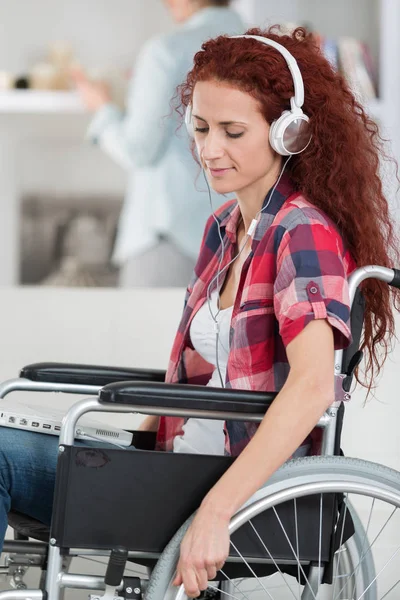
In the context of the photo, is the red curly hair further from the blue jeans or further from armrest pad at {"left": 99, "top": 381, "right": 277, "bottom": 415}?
the blue jeans

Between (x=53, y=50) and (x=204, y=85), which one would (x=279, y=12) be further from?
(x=204, y=85)

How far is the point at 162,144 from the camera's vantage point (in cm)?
297

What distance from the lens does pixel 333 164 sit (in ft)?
4.23

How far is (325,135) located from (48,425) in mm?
555

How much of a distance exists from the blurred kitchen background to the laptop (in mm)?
3014

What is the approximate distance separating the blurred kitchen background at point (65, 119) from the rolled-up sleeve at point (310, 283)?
2983 mm

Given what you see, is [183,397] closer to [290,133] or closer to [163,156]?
[290,133]

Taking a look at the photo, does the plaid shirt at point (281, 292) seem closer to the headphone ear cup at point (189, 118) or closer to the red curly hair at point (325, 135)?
the red curly hair at point (325, 135)

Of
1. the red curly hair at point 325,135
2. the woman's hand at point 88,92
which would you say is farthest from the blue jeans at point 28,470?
the woman's hand at point 88,92

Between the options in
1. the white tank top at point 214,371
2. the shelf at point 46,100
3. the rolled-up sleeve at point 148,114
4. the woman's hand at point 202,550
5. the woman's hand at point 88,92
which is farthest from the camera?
the shelf at point 46,100

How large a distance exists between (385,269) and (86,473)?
47 centimetres

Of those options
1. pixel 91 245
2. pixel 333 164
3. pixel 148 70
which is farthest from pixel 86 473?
pixel 91 245

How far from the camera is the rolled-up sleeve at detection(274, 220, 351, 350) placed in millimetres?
1162

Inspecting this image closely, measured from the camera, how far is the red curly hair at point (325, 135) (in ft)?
4.19
